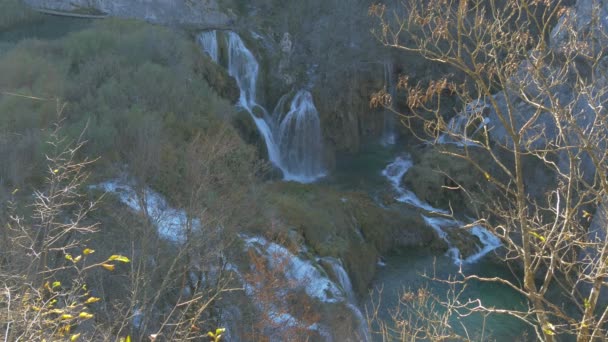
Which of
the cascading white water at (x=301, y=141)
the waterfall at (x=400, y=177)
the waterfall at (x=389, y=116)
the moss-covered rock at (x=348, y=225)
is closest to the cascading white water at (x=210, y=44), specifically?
the cascading white water at (x=301, y=141)

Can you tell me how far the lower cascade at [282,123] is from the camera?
22.5 metres

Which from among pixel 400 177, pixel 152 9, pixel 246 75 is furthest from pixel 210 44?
pixel 400 177

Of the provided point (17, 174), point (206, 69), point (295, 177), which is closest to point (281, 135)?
point (295, 177)

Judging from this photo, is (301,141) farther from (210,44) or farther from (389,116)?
(389,116)

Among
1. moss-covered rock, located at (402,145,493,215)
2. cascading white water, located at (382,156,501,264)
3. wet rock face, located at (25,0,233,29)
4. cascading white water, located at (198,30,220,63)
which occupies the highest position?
wet rock face, located at (25,0,233,29)

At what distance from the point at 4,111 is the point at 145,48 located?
18.9ft

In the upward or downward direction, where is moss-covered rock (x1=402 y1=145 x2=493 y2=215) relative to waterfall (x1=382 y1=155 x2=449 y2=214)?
upward

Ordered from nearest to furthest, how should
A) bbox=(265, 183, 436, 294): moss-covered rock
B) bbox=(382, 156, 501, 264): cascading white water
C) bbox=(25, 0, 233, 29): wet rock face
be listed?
bbox=(265, 183, 436, 294): moss-covered rock, bbox=(382, 156, 501, 264): cascading white water, bbox=(25, 0, 233, 29): wet rock face

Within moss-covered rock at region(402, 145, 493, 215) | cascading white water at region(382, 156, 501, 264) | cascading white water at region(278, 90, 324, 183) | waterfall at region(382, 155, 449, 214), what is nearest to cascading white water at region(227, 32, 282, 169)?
cascading white water at region(278, 90, 324, 183)

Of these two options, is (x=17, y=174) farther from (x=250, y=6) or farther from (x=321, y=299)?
(x=250, y=6)

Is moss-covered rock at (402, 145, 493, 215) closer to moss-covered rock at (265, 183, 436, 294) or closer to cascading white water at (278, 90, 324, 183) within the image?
moss-covered rock at (265, 183, 436, 294)

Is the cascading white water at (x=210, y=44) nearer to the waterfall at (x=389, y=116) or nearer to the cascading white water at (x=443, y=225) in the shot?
the cascading white water at (x=443, y=225)

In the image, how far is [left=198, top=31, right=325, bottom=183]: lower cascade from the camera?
73.7 ft

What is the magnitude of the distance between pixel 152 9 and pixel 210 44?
342 centimetres
